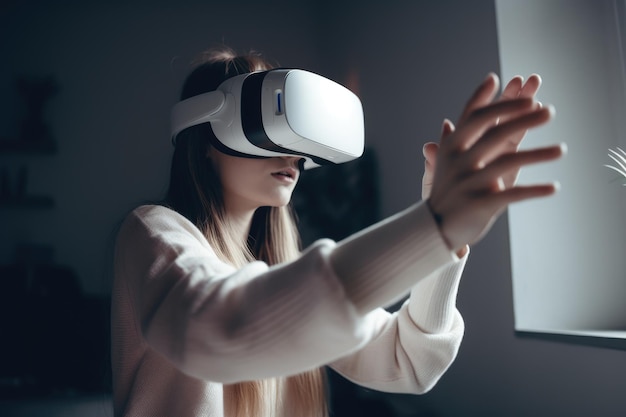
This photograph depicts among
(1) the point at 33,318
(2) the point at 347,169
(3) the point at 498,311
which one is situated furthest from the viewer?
(2) the point at 347,169

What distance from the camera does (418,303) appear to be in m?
0.79

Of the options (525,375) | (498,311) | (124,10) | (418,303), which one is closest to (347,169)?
(498,311)

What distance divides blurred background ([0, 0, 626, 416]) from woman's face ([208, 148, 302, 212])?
2.40 feet

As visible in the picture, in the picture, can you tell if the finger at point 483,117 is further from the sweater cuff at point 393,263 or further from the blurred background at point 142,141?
the blurred background at point 142,141

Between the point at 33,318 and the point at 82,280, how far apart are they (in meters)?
0.27

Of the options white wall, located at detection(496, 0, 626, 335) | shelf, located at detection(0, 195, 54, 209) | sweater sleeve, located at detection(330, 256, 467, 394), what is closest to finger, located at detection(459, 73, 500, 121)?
sweater sleeve, located at detection(330, 256, 467, 394)

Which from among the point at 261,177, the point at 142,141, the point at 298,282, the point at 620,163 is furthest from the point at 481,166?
the point at 142,141

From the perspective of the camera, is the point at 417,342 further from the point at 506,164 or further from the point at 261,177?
the point at 506,164

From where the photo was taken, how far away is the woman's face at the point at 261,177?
85cm

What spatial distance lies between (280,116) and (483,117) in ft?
1.22

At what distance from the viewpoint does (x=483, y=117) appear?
1.36 ft

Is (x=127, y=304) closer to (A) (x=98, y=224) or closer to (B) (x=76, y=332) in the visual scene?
(B) (x=76, y=332)

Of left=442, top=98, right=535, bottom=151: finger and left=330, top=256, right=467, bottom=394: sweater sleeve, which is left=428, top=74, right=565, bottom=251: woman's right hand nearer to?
left=442, top=98, right=535, bottom=151: finger

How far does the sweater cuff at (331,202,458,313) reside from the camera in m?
0.42
